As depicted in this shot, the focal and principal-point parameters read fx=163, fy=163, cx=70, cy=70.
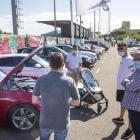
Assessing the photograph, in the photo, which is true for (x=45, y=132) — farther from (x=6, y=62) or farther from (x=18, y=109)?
(x=6, y=62)

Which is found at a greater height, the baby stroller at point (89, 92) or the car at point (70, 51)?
the car at point (70, 51)

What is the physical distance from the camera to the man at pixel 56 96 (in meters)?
2.03

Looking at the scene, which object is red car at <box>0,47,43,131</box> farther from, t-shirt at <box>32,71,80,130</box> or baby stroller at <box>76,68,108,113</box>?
baby stroller at <box>76,68,108,113</box>

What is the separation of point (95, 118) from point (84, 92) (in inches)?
38.2

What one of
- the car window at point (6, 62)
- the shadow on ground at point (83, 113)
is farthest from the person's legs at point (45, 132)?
the car window at point (6, 62)

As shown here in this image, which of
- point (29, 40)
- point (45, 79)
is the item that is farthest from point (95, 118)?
point (29, 40)

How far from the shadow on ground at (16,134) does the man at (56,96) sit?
1554mm

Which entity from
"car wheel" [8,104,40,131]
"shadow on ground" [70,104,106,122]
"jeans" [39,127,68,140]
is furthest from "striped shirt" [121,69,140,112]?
"car wheel" [8,104,40,131]

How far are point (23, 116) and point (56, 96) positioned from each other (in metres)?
1.85

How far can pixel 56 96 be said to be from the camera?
2039mm

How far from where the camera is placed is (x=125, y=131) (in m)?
3.47

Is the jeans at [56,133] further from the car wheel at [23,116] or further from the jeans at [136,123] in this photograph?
the car wheel at [23,116]

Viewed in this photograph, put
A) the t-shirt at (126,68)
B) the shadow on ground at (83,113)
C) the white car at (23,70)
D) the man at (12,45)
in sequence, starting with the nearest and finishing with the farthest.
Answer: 1. the t-shirt at (126,68)
2. the shadow on ground at (83,113)
3. the white car at (23,70)
4. the man at (12,45)

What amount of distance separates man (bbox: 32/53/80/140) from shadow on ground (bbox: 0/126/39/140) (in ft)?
5.10
